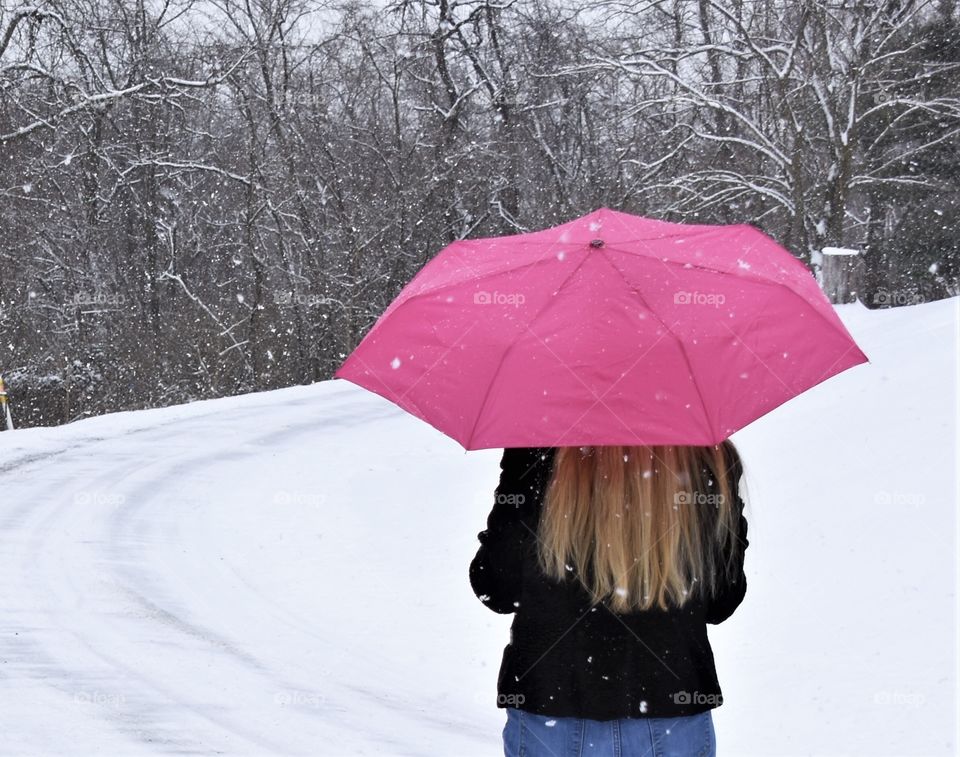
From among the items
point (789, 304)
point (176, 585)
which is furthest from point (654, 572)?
point (176, 585)

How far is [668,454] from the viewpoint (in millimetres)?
2119

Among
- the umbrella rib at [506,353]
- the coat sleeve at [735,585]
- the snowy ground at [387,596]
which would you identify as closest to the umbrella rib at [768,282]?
the umbrella rib at [506,353]

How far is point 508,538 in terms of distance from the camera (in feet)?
6.84

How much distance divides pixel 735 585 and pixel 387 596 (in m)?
5.38

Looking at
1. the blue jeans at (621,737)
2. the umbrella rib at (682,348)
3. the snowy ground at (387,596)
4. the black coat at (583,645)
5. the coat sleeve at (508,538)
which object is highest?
the umbrella rib at (682,348)


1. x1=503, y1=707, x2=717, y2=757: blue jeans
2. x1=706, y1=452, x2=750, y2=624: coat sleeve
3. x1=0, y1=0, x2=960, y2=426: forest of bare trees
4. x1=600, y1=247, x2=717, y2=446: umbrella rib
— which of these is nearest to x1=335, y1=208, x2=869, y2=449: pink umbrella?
x1=600, y1=247, x2=717, y2=446: umbrella rib

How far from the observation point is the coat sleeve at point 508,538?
81.8 inches

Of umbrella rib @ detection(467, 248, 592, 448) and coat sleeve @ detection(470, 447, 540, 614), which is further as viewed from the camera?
umbrella rib @ detection(467, 248, 592, 448)

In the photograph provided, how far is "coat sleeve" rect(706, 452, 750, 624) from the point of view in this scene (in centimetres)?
212

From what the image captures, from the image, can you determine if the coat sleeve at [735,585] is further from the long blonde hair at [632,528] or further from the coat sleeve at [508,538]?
the coat sleeve at [508,538]

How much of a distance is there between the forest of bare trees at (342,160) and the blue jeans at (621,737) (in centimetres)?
2144

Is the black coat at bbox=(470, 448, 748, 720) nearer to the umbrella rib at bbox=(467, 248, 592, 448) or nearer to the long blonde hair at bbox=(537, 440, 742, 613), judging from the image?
the long blonde hair at bbox=(537, 440, 742, 613)

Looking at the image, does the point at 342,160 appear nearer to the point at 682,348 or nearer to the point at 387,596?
the point at 387,596

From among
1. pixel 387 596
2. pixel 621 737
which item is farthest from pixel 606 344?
pixel 387 596
